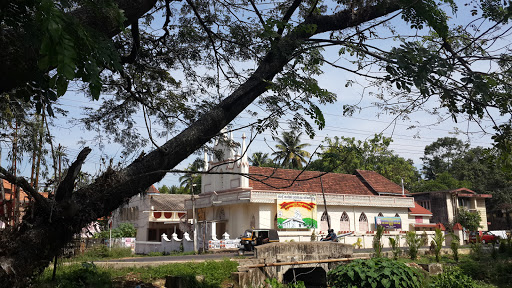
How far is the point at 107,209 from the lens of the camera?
17.7 ft

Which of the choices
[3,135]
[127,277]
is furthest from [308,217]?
[3,135]

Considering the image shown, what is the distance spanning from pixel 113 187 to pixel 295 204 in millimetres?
22627

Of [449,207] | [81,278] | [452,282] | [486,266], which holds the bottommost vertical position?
[486,266]

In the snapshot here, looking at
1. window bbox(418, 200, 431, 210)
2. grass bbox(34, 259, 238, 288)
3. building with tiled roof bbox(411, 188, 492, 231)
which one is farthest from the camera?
window bbox(418, 200, 431, 210)

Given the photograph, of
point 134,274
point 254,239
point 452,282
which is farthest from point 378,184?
point 134,274

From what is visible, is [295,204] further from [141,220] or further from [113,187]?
[113,187]

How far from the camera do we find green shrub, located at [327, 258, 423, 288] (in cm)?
985

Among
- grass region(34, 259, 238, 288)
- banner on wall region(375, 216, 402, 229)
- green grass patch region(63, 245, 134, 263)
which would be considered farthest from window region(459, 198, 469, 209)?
grass region(34, 259, 238, 288)

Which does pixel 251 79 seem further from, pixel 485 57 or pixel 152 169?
pixel 485 57

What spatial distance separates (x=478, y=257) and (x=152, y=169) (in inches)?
741

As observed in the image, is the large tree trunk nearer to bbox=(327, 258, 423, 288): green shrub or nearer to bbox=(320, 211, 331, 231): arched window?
bbox=(327, 258, 423, 288): green shrub

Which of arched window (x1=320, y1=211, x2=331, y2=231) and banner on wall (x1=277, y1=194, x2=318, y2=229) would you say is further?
arched window (x1=320, y1=211, x2=331, y2=231)

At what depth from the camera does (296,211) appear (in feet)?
89.7

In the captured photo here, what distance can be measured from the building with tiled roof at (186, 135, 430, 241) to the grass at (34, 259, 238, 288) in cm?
1151
